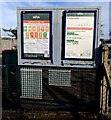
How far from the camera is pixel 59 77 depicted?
17.6 ft

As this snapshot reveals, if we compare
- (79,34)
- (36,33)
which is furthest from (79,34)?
(36,33)

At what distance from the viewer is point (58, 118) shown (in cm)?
503

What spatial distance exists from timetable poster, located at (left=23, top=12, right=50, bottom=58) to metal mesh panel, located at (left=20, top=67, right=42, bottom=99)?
397 millimetres

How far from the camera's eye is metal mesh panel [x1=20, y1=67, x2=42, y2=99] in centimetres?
542

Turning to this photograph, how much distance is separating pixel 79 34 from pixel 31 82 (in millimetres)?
1675

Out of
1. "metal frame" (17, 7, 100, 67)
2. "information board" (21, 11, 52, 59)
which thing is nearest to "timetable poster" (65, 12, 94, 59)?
"metal frame" (17, 7, 100, 67)

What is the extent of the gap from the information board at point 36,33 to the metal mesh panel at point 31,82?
0.37 meters

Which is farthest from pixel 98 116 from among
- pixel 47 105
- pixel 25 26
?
pixel 25 26

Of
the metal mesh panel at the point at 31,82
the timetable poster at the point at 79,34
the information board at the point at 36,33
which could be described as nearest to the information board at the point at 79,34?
the timetable poster at the point at 79,34

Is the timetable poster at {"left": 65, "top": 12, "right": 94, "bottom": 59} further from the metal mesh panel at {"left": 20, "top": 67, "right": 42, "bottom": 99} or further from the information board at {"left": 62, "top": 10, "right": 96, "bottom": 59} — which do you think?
the metal mesh panel at {"left": 20, "top": 67, "right": 42, "bottom": 99}

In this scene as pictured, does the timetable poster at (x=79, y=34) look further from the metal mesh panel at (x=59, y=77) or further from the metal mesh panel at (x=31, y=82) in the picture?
the metal mesh panel at (x=31, y=82)

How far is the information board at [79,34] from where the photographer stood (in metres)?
5.06

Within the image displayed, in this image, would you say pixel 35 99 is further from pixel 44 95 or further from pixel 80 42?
pixel 80 42

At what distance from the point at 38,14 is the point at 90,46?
145cm
